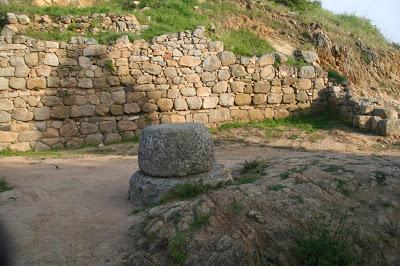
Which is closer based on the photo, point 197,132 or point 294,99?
point 197,132

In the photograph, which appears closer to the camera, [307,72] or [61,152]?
[61,152]

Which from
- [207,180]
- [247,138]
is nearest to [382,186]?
[207,180]

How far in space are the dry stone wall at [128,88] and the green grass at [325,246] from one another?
829cm

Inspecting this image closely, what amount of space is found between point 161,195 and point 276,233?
2.09 metres

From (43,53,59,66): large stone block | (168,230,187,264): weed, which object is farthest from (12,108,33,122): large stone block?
(168,230,187,264): weed

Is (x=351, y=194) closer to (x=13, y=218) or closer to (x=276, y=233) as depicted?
(x=276, y=233)

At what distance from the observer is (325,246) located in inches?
163

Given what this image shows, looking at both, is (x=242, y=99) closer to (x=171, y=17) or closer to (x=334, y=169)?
(x=171, y=17)

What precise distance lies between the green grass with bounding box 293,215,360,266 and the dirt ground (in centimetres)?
188

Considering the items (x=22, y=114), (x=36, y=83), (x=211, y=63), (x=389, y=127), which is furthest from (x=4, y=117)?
(x=389, y=127)

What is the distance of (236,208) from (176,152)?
1.74m

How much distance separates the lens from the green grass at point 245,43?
43.4ft

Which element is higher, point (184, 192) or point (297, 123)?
point (297, 123)

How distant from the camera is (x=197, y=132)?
6.56 metres
